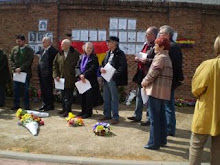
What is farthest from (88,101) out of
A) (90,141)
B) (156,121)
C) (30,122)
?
(156,121)

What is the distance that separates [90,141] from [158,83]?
1.77 metres

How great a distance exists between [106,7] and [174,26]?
7.69 ft

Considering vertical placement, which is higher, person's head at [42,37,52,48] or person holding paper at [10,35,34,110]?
person's head at [42,37,52,48]

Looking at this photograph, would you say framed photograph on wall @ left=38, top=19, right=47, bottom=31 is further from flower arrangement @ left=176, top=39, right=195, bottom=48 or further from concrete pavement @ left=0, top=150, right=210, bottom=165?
concrete pavement @ left=0, top=150, right=210, bottom=165

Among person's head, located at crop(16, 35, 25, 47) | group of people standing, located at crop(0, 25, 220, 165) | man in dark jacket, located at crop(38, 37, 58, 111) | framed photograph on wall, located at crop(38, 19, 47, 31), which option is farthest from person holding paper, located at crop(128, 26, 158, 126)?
framed photograph on wall, located at crop(38, 19, 47, 31)

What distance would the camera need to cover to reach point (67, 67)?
24.3 ft

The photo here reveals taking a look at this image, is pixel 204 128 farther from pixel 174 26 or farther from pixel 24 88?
pixel 174 26

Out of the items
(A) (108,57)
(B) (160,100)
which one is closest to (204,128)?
(B) (160,100)

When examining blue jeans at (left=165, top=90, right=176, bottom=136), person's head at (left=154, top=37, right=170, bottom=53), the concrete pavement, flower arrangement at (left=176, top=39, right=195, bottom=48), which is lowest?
the concrete pavement

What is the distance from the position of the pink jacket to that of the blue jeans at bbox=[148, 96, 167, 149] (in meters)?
0.14

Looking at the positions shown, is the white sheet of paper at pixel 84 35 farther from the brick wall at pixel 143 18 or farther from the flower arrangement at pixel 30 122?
the flower arrangement at pixel 30 122

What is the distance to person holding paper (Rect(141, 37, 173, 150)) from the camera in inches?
193

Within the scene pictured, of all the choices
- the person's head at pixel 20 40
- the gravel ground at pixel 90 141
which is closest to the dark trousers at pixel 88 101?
the gravel ground at pixel 90 141

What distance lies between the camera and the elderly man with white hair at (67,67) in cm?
741
